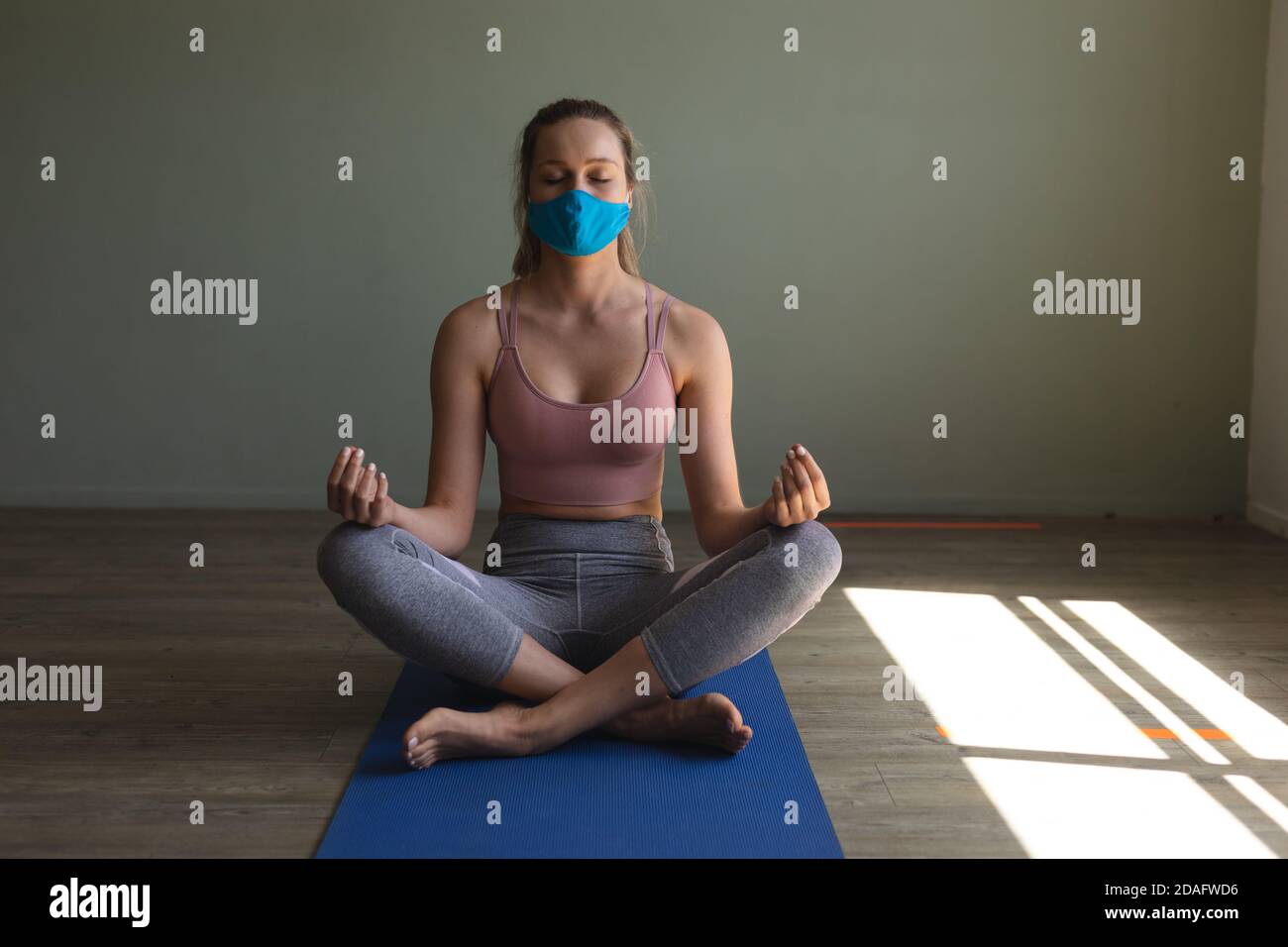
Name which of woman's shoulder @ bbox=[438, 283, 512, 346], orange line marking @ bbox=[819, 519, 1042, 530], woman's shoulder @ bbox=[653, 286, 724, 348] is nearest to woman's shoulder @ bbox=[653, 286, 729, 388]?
woman's shoulder @ bbox=[653, 286, 724, 348]

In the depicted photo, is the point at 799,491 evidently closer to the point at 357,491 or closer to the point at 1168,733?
the point at 357,491

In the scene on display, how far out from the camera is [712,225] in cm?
425

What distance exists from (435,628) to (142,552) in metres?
1.96

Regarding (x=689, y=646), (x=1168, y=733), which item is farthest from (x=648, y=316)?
(x=1168, y=733)

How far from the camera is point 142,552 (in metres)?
3.58

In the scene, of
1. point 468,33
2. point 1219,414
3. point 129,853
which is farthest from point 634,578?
point 1219,414

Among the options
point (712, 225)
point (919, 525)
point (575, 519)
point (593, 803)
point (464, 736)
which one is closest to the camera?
point (593, 803)

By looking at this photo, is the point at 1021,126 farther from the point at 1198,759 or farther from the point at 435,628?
the point at 435,628

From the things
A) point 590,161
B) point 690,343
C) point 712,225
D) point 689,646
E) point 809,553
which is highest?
point 712,225

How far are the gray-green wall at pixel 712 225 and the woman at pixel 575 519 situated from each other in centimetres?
197

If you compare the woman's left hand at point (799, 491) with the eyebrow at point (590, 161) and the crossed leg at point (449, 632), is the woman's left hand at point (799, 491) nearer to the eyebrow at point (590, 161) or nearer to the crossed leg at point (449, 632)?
the crossed leg at point (449, 632)

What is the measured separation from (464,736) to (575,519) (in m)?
0.47

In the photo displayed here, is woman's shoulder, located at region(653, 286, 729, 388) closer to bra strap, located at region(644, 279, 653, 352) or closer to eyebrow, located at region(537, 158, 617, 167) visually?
bra strap, located at region(644, 279, 653, 352)
